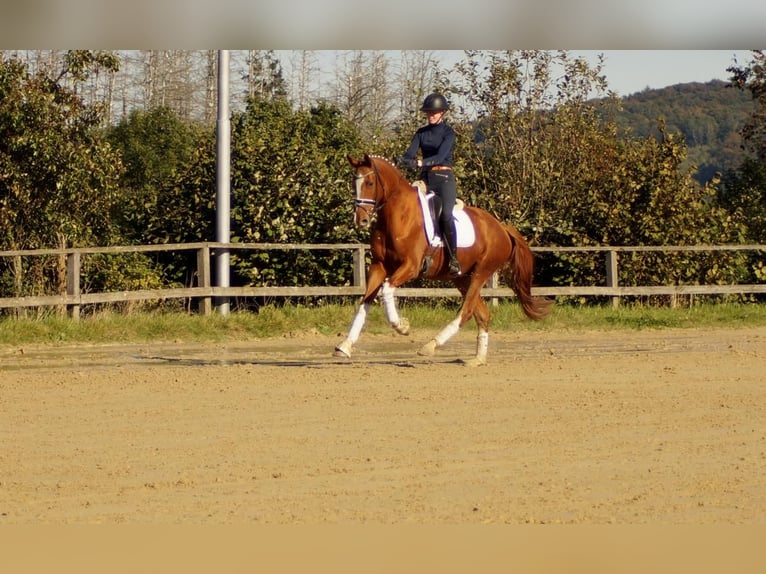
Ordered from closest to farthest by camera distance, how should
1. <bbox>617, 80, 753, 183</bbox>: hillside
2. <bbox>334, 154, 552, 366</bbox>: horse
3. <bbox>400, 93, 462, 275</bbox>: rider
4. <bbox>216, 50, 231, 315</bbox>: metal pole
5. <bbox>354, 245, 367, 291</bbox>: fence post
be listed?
<bbox>400, 93, 462, 275</bbox>: rider, <bbox>334, 154, 552, 366</bbox>: horse, <bbox>216, 50, 231, 315</bbox>: metal pole, <bbox>354, 245, 367, 291</bbox>: fence post, <bbox>617, 80, 753, 183</bbox>: hillside

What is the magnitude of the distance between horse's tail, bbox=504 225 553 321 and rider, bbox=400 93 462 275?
1.20 metres

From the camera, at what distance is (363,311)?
13867mm

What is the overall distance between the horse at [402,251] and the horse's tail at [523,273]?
1.45 feet

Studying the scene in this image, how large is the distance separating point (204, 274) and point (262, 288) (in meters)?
0.98

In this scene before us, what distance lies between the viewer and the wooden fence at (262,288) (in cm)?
1906

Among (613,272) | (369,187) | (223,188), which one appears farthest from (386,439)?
(613,272)

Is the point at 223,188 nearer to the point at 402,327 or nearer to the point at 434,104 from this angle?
the point at 402,327

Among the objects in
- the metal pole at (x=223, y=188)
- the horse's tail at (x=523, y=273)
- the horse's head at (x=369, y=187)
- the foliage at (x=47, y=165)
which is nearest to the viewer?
the horse's head at (x=369, y=187)

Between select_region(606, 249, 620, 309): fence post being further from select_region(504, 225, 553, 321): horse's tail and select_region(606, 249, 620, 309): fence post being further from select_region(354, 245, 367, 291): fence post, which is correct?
select_region(504, 225, 553, 321): horse's tail

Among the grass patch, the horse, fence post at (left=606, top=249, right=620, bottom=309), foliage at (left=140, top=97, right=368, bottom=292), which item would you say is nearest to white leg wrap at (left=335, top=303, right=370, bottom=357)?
the horse

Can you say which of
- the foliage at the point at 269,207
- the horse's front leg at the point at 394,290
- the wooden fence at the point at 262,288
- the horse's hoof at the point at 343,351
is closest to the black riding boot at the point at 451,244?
the horse's front leg at the point at 394,290

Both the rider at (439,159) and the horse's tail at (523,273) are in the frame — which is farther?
the horse's tail at (523,273)

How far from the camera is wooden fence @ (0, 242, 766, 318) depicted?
19.1m

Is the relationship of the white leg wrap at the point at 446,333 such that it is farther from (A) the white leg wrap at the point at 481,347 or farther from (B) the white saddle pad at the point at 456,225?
(B) the white saddle pad at the point at 456,225
